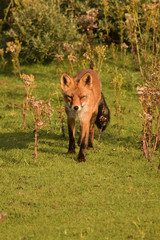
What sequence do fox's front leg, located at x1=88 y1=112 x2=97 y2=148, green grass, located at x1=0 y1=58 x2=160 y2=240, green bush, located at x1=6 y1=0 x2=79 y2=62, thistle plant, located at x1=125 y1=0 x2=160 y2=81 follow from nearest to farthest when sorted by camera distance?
green grass, located at x1=0 y1=58 x2=160 y2=240 → thistle plant, located at x1=125 y1=0 x2=160 y2=81 → fox's front leg, located at x1=88 y1=112 x2=97 y2=148 → green bush, located at x1=6 y1=0 x2=79 y2=62

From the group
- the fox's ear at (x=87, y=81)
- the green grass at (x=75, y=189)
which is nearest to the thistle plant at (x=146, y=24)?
the fox's ear at (x=87, y=81)

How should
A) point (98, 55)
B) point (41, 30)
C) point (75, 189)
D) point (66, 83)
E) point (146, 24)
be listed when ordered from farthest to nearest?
1. point (41, 30)
2. point (98, 55)
3. point (146, 24)
4. point (66, 83)
5. point (75, 189)

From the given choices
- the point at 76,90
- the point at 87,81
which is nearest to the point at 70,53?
the point at 87,81

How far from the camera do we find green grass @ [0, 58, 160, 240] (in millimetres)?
5043

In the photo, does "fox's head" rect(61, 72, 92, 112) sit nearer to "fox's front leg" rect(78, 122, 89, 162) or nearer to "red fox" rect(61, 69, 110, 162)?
"red fox" rect(61, 69, 110, 162)

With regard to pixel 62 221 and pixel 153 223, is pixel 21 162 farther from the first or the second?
pixel 153 223

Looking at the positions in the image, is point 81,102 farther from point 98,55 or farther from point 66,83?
point 98,55

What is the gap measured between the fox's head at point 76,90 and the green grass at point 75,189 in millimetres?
1140

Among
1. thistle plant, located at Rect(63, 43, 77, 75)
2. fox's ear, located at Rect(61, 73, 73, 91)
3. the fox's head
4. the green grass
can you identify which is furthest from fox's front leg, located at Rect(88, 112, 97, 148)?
thistle plant, located at Rect(63, 43, 77, 75)

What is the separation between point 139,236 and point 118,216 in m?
0.57

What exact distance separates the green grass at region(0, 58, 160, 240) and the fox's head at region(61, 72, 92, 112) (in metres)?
1.14

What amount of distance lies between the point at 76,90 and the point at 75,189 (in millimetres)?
2127

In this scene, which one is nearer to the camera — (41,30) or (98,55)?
(98,55)

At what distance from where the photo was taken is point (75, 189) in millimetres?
6250
